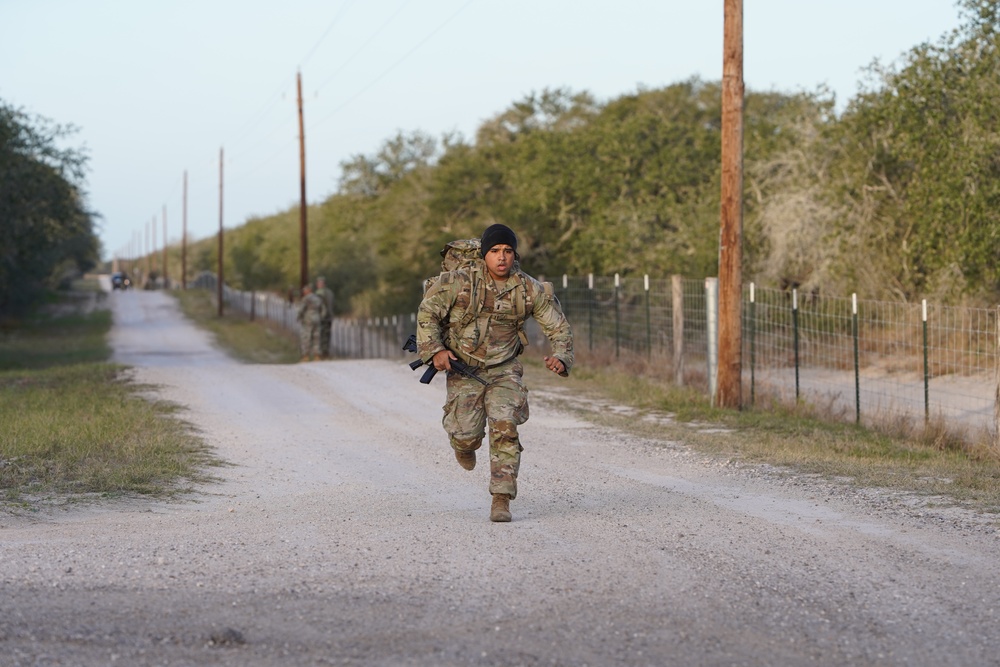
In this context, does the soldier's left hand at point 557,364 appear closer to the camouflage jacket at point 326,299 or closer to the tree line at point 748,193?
the tree line at point 748,193

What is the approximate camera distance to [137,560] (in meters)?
6.45

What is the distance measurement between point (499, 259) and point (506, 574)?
85.3 inches

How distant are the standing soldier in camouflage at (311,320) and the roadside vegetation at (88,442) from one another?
657 cm

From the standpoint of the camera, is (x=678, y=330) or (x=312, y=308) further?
(x=312, y=308)

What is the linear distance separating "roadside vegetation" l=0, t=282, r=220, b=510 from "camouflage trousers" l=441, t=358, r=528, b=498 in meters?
2.68

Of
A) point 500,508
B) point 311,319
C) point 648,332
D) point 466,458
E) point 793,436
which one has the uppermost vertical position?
point 311,319

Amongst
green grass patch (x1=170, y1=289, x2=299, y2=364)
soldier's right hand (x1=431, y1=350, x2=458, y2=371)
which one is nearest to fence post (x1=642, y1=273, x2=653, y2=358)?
soldier's right hand (x1=431, y1=350, x2=458, y2=371)

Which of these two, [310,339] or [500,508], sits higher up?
[310,339]

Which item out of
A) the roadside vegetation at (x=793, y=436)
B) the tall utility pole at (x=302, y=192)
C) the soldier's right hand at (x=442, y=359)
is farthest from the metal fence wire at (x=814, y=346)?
the tall utility pole at (x=302, y=192)

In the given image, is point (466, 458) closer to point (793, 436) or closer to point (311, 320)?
point (793, 436)

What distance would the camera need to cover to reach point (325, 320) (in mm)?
29078

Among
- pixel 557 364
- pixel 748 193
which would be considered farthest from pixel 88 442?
pixel 748 193

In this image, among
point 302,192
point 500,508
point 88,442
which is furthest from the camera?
point 302,192

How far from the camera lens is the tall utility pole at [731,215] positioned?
15219 millimetres
